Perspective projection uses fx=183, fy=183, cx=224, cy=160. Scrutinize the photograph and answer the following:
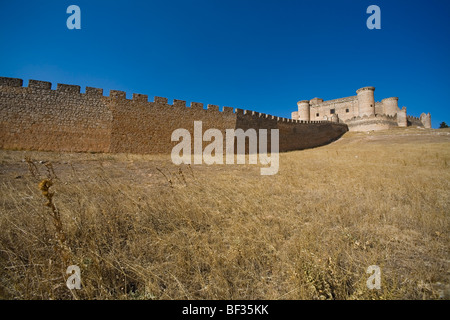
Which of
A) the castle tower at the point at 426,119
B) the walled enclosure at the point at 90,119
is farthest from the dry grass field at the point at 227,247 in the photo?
the castle tower at the point at 426,119

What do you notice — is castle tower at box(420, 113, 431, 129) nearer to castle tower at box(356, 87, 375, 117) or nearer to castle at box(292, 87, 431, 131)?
Result: castle at box(292, 87, 431, 131)

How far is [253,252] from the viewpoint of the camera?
1775 mm

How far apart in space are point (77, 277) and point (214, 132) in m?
13.2

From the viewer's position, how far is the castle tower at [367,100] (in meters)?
31.3

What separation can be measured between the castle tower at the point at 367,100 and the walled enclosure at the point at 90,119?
29.8m

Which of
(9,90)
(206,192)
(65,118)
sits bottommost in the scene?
(206,192)

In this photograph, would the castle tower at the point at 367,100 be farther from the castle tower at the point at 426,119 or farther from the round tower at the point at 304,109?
the castle tower at the point at 426,119

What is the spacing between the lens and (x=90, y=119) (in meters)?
10.8

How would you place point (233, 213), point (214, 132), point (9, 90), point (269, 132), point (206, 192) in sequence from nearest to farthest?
point (233, 213) < point (206, 192) < point (9, 90) < point (214, 132) < point (269, 132)

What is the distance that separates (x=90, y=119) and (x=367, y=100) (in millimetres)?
39310
